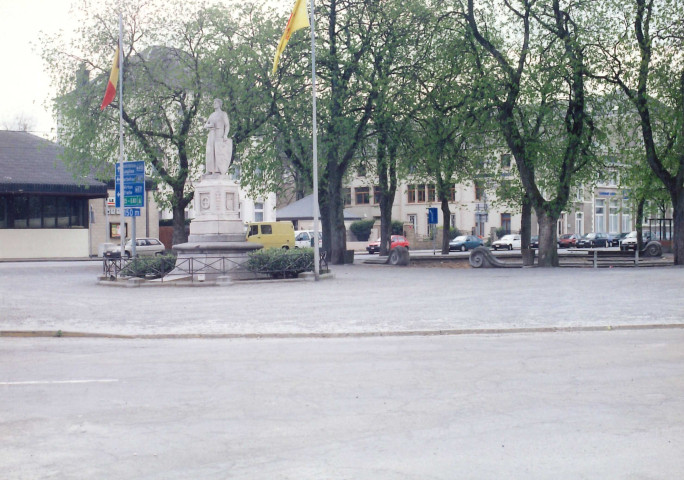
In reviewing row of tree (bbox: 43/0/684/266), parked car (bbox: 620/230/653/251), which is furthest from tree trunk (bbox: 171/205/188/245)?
parked car (bbox: 620/230/653/251)

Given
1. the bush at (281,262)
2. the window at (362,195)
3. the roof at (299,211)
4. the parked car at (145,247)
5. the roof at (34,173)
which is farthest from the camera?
the window at (362,195)

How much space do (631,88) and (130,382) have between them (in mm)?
32162

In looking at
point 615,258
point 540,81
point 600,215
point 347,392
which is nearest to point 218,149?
point 540,81

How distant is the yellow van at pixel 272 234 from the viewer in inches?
1928

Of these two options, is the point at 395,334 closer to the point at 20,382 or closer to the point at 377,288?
the point at 20,382

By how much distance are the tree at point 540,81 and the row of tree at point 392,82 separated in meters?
0.09

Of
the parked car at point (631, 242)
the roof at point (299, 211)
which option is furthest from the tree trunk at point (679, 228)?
the roof at point (299, 211)

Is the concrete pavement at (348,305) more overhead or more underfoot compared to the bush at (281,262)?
more underfoot

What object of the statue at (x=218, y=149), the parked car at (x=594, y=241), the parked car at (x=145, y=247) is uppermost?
the statue at (x=218, y=149)

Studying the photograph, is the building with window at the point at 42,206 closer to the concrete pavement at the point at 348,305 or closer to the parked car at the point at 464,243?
the concrete pavement at the point at 348,305

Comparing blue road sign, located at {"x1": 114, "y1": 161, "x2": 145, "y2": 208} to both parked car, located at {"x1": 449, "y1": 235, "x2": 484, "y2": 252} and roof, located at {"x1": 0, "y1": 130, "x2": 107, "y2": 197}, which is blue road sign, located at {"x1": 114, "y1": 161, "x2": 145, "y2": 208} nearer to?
roof, located at {"x1": 0, "y1": 130, "x2": 107, "y2": 197}

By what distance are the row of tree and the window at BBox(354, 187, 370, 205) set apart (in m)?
52.0

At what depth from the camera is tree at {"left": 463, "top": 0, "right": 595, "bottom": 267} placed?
34.7 metres

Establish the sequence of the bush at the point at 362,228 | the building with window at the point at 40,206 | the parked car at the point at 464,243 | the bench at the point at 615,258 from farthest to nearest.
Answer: the bush at the point at 362,228, the parked car at the point at 464,243, the building with window at the point at 40,206, the bench at the point at 615,258
